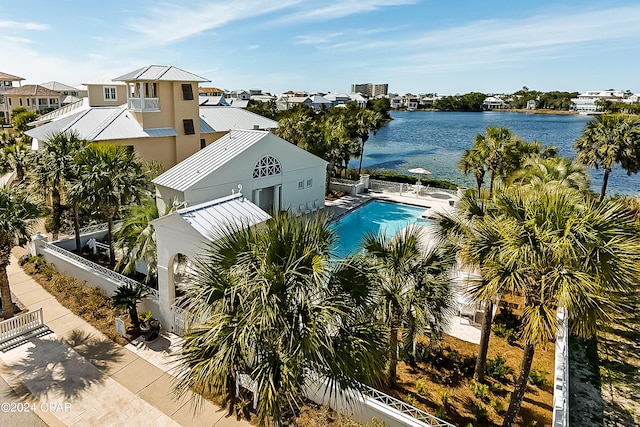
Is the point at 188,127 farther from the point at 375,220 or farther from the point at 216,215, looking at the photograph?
the point at 216,215

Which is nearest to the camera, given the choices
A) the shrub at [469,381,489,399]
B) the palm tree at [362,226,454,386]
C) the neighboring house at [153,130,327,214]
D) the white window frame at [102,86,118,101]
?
the palm tree at [362,226,454,386]

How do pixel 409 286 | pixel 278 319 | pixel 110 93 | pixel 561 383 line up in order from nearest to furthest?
1. pixel 278 319
2. pixel 561 383
3. pixel 409 286
4. pixel 110 93

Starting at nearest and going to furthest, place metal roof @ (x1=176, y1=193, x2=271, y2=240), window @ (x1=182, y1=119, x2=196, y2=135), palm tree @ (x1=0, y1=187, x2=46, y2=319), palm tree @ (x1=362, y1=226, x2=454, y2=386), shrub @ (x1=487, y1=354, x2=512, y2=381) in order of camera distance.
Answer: palm tree @ (x1=362, y1=226, x2=454, y2=386) < shrub @ (x1=487, y1=354, x2=512, y2=381) < metal roof @ (x1=176, y1=193, x2=271, y2=240) < palm tree @ (x1=0, y1=187, x2=46, y2=319) < window @ (x1=182, y1=119, x2=196, y2=135)

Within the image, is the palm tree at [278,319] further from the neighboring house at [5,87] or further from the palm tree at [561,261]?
the neighboring house at [5,87]

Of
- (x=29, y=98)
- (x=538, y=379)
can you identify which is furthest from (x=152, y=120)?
(x=29, y=98)

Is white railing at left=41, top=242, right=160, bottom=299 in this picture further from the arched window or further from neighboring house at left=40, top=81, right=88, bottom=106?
neighboring house at left=40, top=81, right=88, bottom=106

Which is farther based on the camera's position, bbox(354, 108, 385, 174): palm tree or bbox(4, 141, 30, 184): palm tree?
bbox(354, 108, 385, 174): palm tree

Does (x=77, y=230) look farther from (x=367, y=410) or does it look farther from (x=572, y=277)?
(x=572, y=277)

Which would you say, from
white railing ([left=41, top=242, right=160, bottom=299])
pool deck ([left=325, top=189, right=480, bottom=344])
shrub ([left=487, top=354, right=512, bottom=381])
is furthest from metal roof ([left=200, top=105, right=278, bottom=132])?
shrub ([left=487, top=354, right=512, bottom=381])
